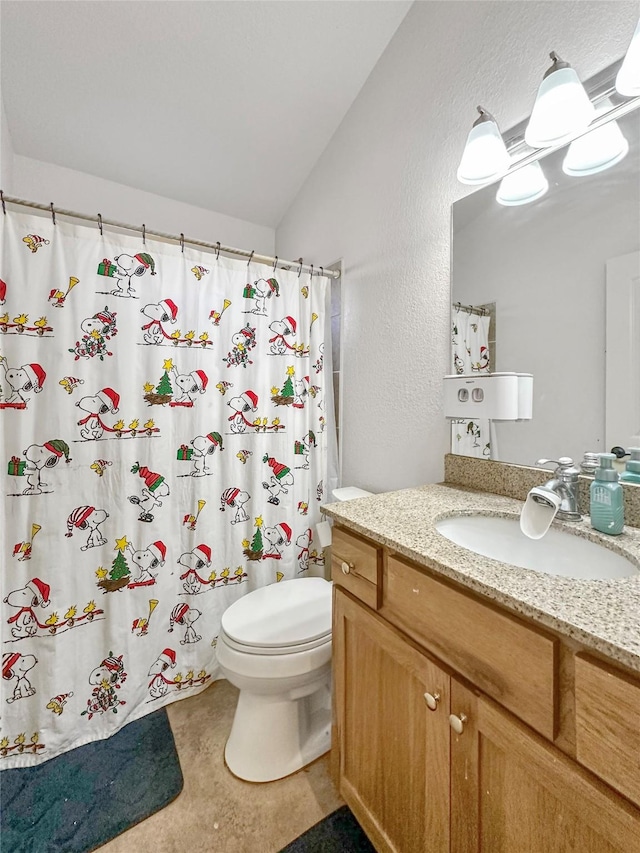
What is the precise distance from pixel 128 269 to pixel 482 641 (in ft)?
5.20

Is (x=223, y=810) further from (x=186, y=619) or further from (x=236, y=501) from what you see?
(x=236, y=501)

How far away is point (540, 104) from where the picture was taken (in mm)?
889

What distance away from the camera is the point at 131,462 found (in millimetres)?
1354

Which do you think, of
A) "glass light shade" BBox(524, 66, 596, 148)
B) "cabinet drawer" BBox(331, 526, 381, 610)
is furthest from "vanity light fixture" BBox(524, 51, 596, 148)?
"cabinet drawer" BBox(331, 526, 381, 610)

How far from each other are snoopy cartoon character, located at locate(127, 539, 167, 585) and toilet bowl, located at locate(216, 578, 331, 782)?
374 mm

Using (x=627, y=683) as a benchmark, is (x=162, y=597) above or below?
below

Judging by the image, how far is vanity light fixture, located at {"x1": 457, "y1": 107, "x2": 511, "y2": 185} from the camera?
1.02 meters

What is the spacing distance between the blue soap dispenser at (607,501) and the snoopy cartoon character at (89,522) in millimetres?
1534

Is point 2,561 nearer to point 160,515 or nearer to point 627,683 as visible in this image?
point 160,515

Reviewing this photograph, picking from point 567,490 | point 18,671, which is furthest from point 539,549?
point 18,671

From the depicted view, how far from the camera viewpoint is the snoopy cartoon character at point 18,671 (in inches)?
46.8

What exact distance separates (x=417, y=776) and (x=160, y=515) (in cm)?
115

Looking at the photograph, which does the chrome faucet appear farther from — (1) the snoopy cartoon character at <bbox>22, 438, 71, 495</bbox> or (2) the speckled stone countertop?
(1) the snoopy cartoon character at <bbox>22, 438, 71, 495</bbox>

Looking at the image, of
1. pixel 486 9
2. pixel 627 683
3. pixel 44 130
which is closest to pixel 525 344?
pixel 627 683
